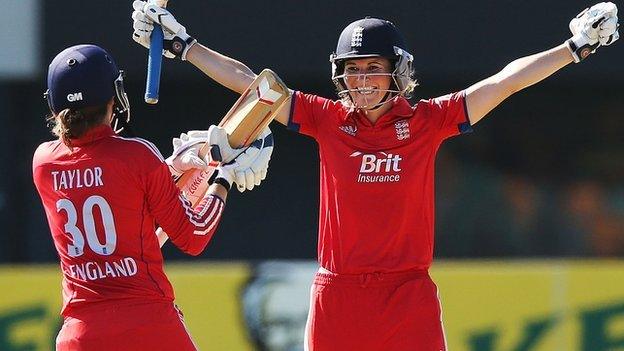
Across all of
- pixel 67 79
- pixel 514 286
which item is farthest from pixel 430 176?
pixel 514 286

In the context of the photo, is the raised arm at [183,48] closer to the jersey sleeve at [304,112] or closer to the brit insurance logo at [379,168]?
the jersey sleeve at [304,112]

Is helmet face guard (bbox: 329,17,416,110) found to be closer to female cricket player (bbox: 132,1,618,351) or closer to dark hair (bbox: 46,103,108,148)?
female cricket player (bbox: 132,1,618,351)

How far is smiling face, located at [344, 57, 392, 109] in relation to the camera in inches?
185

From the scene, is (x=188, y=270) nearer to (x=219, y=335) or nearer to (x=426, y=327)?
(x=219, y=335)

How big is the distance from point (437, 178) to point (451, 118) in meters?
6.39

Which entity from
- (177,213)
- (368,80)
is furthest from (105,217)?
(368,80)

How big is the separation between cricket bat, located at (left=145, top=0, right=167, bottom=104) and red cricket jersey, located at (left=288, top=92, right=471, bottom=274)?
63 centimetres

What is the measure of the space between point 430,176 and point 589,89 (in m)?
6.62

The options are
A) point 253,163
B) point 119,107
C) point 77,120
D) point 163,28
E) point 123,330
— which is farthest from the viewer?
point 163,28

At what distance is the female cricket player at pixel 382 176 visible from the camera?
4582mm

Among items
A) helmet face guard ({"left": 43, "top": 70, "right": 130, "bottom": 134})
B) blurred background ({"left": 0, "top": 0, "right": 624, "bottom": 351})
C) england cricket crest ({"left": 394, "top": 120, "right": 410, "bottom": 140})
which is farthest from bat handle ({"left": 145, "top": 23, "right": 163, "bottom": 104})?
blurred background ({"left": 0, "top": 0, "right": 624, "bottom": 351})

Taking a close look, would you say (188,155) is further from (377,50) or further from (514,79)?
(514,79)

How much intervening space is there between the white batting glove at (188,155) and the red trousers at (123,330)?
28.5 inches

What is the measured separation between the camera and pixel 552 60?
468cm
